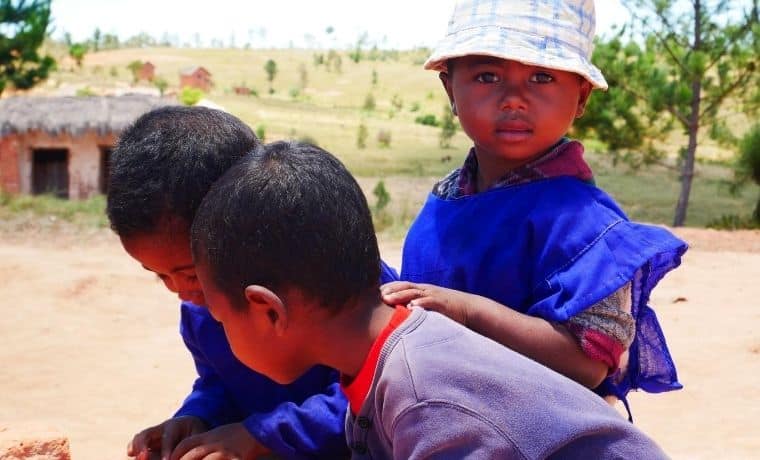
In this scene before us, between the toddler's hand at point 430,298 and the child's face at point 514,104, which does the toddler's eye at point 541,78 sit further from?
the toddler's hand at point 430,298

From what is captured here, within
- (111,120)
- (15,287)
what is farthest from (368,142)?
(15,287)

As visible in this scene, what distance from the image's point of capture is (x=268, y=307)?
166 cm

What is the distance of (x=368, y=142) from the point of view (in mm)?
29562

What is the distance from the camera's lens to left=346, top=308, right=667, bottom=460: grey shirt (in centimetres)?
155

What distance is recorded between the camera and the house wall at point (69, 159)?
696 inches

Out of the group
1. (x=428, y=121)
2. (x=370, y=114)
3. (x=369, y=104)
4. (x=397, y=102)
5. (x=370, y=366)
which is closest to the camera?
(x=370, y=366)

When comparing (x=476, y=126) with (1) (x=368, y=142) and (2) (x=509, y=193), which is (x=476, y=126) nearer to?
(2) (x=509, y=193)

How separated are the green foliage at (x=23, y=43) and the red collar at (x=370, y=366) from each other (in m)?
19.1

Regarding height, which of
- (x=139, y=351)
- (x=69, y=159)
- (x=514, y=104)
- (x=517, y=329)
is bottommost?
(x=69, y=159)

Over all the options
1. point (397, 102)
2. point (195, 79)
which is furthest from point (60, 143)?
point (397, 102)

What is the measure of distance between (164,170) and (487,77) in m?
0.80

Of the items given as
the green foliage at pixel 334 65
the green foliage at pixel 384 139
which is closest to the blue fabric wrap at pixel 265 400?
the green foliage at pixel 384 139

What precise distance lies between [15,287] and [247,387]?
7.91 meters

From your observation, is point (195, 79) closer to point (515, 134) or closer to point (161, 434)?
point (161, 434)
